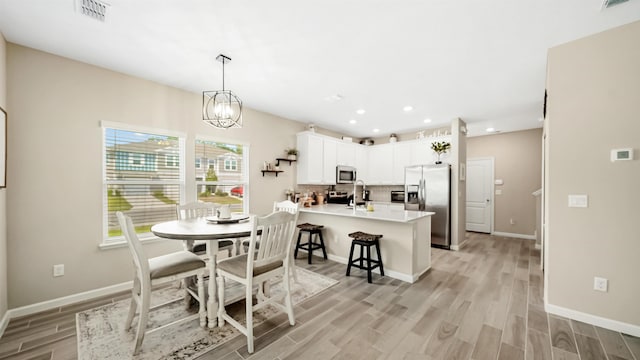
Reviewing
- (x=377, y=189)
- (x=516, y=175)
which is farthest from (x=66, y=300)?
(x=516, y=175)

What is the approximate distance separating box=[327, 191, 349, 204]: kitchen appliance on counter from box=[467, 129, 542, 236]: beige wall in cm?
375

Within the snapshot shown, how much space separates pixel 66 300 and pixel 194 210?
1484 mm

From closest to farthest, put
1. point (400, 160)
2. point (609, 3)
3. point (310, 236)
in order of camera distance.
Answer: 1. point (609, 3)
2. point (310, 236)
3. point (400, 160)

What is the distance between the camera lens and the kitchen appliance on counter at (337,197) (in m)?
5.80

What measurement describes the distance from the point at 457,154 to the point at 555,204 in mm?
2594

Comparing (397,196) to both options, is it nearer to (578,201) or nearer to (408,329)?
(578,201)

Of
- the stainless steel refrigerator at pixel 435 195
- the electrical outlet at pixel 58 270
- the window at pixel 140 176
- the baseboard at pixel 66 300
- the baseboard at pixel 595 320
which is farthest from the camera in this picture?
the stainless steel refrigerator at pixel 435 195

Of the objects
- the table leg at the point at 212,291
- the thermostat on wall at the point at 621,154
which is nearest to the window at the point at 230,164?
the table leg at the point at 212,291

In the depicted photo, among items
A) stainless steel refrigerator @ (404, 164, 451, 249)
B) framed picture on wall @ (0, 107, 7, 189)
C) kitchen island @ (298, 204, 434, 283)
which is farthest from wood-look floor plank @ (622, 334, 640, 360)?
framed picture on wall @ (0, 107, 7, 189)

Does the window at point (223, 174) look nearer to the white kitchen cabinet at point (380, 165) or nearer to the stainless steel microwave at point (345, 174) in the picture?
the stainless steel microwave at point (345, 174)

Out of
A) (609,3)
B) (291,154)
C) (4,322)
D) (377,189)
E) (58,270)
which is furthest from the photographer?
(377,189)

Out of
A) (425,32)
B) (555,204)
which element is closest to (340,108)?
(425,32)

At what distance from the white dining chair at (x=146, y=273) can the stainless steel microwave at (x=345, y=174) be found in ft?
12.7

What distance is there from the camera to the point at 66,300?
2.58m
